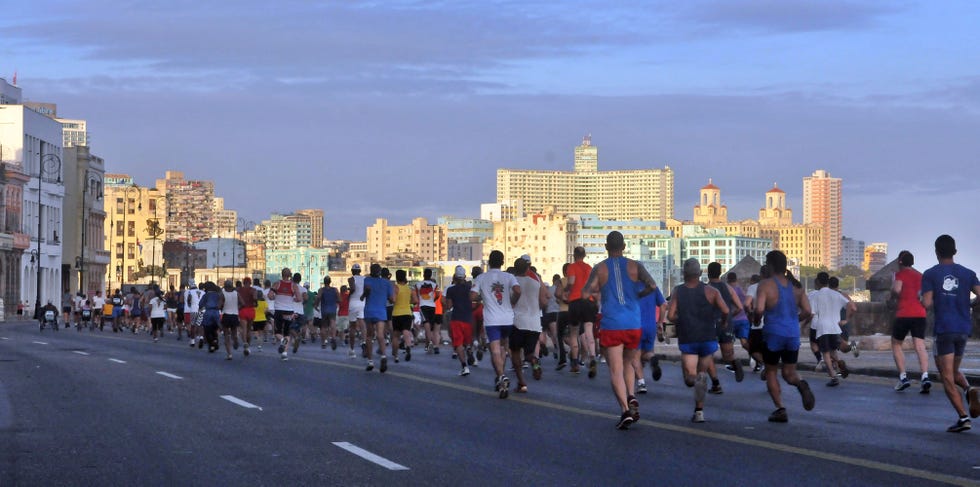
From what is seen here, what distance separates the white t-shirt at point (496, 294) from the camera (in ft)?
71.9

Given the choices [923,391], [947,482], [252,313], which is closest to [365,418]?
[947,482]

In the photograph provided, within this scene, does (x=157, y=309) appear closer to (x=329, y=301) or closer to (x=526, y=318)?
(x=329, y=301)

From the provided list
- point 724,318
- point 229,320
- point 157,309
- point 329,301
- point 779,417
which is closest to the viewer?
point 779,417

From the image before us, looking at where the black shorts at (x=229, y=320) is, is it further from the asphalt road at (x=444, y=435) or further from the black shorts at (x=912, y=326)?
the black shorts at (x=912, y=326)

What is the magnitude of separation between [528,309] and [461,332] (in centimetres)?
495


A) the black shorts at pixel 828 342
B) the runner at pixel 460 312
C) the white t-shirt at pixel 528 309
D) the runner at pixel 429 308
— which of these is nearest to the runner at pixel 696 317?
the white t-shirt at pixel 528 309

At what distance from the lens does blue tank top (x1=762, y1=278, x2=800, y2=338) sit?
54.5 feet

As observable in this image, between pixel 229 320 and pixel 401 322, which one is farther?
pixel 229 320

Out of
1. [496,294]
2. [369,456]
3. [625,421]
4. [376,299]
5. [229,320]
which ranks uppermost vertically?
[496,294]

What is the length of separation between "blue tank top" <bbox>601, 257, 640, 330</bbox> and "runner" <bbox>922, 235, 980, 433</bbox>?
2995mm

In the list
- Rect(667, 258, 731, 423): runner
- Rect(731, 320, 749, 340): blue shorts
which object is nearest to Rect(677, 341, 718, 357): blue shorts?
Rect(667, 258, 731, 423): runner

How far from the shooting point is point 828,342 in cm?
2475

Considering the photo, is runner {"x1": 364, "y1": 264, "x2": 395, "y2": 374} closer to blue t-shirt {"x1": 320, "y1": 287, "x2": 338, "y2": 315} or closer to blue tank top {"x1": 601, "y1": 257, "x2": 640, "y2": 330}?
blue tank top {"x1": 601, "y1": 257, "x2": 640, "y2": 330}

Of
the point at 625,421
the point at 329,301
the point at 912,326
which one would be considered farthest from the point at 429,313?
the point at 625,421
